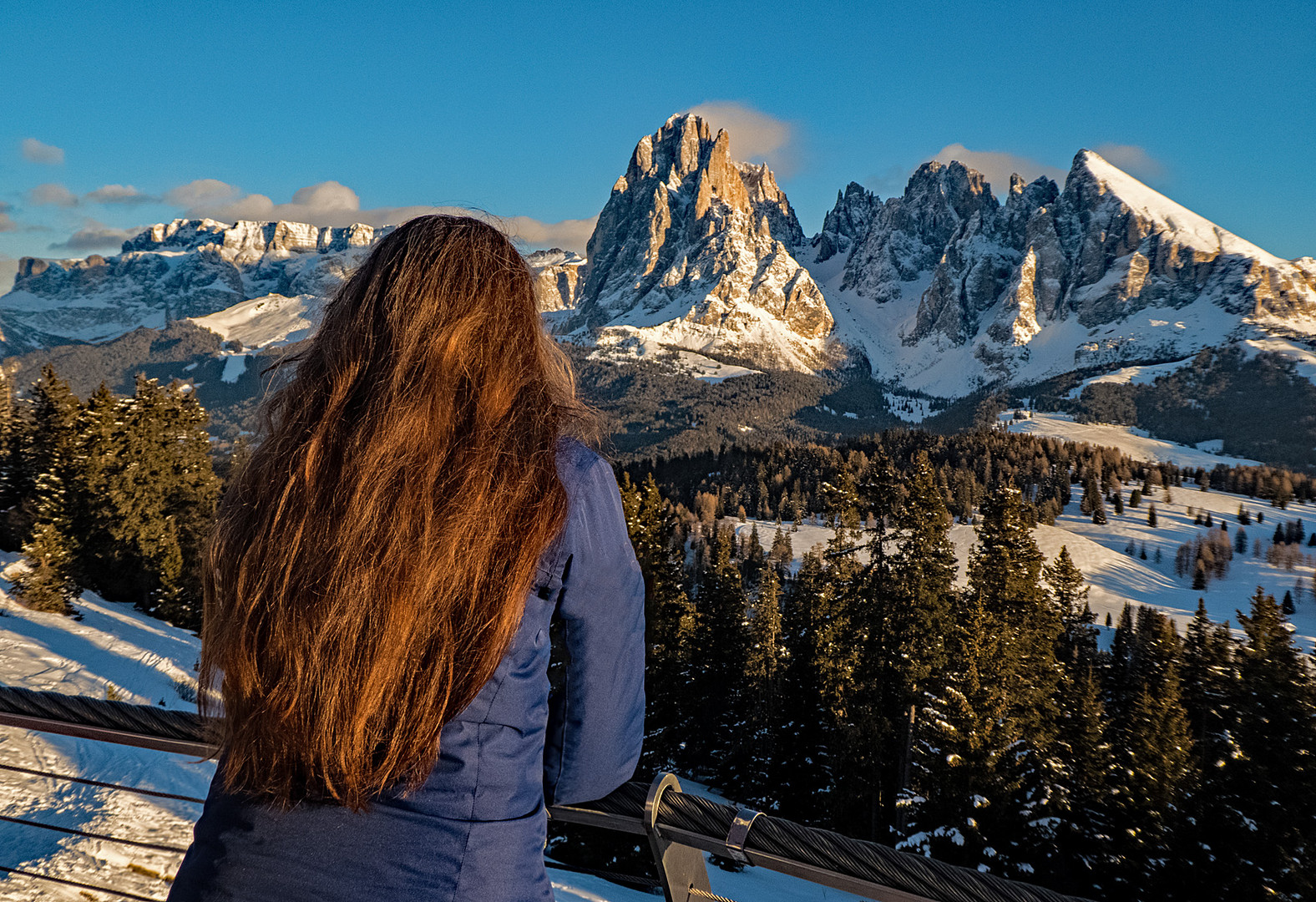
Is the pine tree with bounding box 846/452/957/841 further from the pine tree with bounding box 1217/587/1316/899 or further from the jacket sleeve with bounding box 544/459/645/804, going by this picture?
the jacket sleeve with bounding box 544/459/645/804

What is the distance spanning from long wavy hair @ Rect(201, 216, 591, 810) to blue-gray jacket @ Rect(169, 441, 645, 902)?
0.15ft

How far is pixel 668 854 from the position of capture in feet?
6.86

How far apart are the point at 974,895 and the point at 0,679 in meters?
13.3

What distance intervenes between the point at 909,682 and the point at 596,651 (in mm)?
22431

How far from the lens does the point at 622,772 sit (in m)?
1.87

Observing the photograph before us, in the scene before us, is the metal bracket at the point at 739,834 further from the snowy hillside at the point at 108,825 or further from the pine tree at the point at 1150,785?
the pine tree at the point at 1150,785

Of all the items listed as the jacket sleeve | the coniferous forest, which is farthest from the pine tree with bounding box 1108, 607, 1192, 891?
the jacket sleeve

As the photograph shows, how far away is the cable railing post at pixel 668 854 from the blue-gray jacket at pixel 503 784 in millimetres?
379

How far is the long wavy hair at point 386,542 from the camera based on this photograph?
148 centimetres

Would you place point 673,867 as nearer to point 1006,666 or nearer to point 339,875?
point 339,875

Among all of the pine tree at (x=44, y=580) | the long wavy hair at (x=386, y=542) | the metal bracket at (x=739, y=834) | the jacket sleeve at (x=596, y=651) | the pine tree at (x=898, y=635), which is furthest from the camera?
the pine tree at (x=898, y=635)

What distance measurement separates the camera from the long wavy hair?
1.48m

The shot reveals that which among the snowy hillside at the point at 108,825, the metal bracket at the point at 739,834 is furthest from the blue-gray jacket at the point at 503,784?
the snowy hillside at the point at 108,825

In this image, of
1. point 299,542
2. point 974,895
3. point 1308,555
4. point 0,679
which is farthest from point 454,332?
point 1308,555
